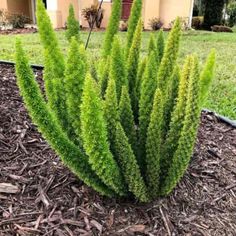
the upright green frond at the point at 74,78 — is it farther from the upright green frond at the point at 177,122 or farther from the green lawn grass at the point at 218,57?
the green lawn grass at the point at 218,57

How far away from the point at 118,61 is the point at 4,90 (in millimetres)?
1221

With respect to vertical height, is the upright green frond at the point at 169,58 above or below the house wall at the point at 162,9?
above

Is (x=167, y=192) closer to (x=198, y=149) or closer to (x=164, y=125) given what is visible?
(x=164, y=125)

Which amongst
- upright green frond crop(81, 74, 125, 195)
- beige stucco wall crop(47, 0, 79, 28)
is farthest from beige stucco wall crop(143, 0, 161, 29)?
upright green frond crop(81, 74, 125, 195)

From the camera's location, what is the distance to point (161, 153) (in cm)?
164

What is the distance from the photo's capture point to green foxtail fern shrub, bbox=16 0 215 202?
142cm

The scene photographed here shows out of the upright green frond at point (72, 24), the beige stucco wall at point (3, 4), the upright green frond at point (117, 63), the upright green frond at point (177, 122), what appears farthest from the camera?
the beige stucco wall at point (3, 4)

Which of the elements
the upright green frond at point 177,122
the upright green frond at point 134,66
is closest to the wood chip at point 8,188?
the upright green frond at point 177,122

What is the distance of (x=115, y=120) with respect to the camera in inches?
59.7

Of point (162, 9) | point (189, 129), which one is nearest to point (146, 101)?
point (189, 129)

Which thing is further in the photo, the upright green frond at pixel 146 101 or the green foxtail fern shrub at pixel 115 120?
the upright green frond at pixel 146 101

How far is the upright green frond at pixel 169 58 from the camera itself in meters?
1.78

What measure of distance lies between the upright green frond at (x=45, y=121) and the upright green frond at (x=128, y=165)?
0.46 feet

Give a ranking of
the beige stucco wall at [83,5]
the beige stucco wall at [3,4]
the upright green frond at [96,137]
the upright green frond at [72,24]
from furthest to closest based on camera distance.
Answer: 1. the beige stucco wall at [3,4]
2. the beige stucco wall at [83,5]
3. the upright green frond at [72,24]
4. the upright green frond at [96,137]
